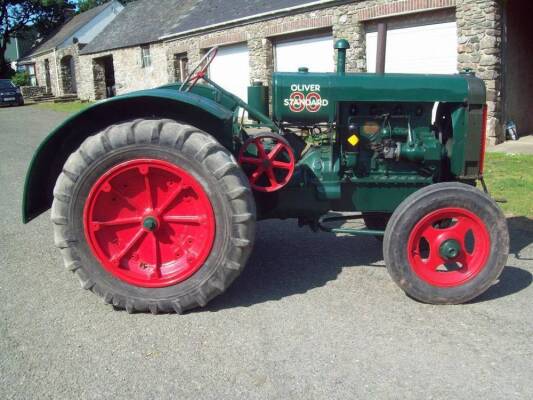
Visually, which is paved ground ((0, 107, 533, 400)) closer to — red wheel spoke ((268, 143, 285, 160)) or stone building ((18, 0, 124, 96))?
red wheel spoke ((268, 143, 285, 160))

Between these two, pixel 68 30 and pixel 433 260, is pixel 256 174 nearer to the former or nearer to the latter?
pixel 433 260

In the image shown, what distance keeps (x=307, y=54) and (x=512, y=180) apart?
790 centimetres

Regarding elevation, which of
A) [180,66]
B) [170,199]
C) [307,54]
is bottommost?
[170,199]

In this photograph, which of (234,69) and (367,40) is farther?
(234,69)

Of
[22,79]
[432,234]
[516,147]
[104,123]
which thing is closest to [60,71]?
[22,79]

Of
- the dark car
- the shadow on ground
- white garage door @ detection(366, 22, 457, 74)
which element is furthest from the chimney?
the shadow on ground

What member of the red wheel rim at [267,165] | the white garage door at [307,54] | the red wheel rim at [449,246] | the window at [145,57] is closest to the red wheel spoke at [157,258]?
the red wheel rim at [267,165]

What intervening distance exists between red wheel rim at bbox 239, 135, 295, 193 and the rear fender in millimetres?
179

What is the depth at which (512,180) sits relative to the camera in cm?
680

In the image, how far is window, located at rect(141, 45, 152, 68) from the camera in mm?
22720

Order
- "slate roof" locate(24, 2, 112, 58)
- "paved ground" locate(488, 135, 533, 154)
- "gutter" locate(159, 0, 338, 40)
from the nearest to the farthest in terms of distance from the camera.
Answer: "paved ground" locate(488, 135, 533, 154) < "gutter" locate(159, 0, 338, 40) < "slate roof" locate(24, 2, 112, 58)

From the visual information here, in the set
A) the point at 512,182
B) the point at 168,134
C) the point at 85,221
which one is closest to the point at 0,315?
the point at 85,221

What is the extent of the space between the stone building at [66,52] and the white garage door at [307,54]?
19675mm

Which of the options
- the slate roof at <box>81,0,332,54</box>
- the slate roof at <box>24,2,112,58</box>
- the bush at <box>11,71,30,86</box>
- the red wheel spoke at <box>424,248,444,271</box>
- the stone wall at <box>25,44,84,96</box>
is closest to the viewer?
the red wheel spoke at <box>424,248,444,271</box>
